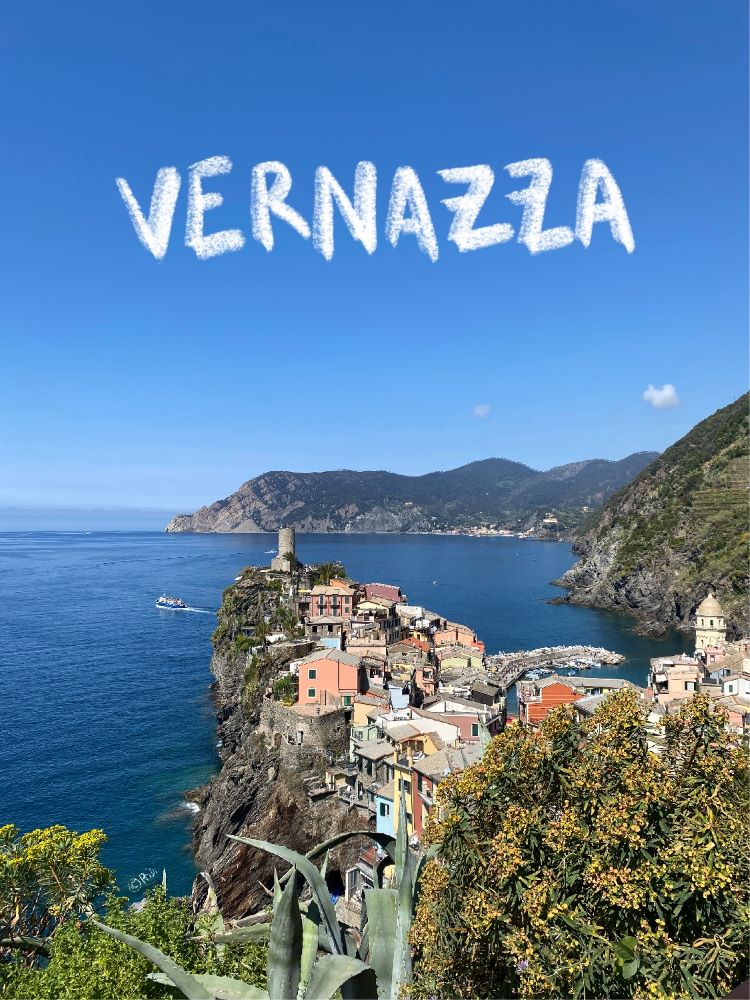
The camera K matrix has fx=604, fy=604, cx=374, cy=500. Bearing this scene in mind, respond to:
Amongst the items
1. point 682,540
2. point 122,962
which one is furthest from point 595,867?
point 682,540

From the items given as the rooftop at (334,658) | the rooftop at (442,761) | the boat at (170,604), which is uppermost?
the rooftop at (334,658)

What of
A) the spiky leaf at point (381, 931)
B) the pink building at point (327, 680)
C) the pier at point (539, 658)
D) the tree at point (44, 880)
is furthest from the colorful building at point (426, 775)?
the pier at point (539, 658)

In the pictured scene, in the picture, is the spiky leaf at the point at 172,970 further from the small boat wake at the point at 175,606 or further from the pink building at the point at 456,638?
the small boat wake at the point at 175,606

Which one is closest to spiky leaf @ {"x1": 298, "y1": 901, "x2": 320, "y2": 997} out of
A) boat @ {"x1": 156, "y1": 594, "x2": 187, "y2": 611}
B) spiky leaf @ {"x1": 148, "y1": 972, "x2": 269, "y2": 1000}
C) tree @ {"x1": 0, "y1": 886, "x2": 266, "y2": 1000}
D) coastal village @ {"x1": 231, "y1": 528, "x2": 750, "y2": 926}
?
spiky leaf @ {"x1": 148, "y1": 972, "x2": 269, "y2": 1000}

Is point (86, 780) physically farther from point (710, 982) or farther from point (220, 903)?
point (710, 982)

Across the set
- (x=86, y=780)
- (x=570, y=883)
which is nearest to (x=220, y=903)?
(x=86, y=780)

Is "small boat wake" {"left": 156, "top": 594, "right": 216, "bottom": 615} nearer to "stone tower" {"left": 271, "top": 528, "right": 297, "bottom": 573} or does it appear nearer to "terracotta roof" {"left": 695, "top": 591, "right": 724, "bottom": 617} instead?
"stone tower" {"left": 271, "top": 528, "right": 297, "bottom": 573}

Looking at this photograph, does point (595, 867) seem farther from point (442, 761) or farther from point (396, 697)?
point (396, 697)
